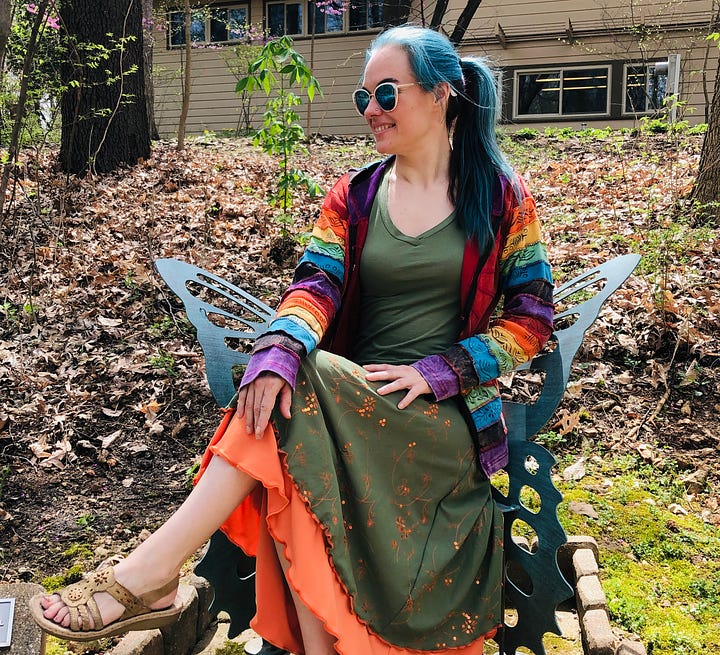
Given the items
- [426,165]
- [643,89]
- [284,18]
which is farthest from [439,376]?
[284,18]

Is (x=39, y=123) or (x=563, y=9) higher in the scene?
(x=563, y=9)

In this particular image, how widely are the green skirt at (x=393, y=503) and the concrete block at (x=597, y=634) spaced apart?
31 cm

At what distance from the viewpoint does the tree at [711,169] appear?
5539 millimetres

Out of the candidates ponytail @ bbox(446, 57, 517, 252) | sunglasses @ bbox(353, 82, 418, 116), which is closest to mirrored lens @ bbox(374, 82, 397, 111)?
sunglasses @ bbox(353, 82, 418, 116)

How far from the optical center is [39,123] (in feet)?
21.0

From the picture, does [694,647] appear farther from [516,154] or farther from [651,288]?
[516,154]

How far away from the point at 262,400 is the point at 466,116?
1.20 meters

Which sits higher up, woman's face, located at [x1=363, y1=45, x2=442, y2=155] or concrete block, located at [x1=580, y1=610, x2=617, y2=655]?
woman's face, located at [x1=363, y1=45, x2=442, y2=155]

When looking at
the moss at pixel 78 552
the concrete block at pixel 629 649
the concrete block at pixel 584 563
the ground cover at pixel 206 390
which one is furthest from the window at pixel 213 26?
the concrete block at pixel 629 649

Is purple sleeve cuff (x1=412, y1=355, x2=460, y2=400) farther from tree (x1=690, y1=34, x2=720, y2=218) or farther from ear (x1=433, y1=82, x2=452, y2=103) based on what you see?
tree (x1=690, y1=34, x2=720, y2=218)

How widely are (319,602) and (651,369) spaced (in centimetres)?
280

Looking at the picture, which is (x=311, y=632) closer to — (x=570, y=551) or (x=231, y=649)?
(x=231, y=649)

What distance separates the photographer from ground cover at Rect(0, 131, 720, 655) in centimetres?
320

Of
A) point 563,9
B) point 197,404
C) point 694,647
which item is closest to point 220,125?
point 563,9
